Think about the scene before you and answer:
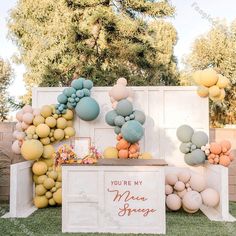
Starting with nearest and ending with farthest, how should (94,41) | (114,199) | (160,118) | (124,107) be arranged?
(114,199) < (124,107) < (160,118) < (94,41)

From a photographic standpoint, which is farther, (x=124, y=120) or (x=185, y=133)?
(x=185, y=133)

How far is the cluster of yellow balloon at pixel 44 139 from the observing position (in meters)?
5.55

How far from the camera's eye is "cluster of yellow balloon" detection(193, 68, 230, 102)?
220 inches

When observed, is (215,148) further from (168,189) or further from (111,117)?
(111,117)

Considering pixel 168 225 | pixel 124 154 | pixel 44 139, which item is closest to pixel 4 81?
pixel 44 139

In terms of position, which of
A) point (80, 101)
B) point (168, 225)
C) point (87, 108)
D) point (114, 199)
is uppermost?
point (80, 101)

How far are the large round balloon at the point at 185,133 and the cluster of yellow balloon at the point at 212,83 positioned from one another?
0.55 meters

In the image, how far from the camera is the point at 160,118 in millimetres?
6000

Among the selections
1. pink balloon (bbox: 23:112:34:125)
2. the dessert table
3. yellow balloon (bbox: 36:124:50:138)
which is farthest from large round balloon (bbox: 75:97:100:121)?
the dessert table

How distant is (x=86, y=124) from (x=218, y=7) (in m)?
3.83

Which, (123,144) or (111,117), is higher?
(111,117)

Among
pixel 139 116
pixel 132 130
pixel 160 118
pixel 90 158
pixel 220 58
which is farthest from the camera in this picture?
pixel 220 58

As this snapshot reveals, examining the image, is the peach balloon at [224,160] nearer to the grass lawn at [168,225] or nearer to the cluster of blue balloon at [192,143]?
the cluster of blue balloon at [192,143]

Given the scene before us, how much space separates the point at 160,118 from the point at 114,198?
6.88 ft
